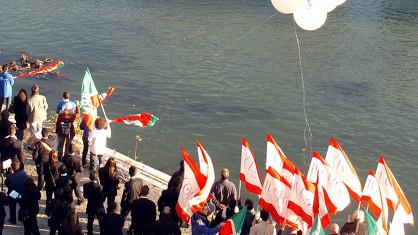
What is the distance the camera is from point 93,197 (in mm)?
11406

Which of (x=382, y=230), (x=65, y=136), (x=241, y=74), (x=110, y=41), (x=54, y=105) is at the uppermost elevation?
(x=110, y=41)

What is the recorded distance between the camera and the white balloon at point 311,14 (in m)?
12.7

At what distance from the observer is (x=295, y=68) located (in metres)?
27.7

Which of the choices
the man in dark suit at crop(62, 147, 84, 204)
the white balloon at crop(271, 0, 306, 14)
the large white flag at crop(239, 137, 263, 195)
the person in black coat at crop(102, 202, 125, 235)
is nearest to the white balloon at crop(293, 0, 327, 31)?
the white balloon at crop(271, 0, 306, 14)

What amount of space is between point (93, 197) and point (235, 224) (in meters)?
2.78

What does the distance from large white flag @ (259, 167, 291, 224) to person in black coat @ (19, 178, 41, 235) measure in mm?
4248

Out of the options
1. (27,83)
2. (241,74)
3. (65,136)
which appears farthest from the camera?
(241,74)

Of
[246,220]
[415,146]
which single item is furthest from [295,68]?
[246,220]

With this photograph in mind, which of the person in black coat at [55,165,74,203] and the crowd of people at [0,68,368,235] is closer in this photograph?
the crowd of people at [0,68,368,235]

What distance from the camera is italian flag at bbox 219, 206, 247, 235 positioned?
1065 centimetres

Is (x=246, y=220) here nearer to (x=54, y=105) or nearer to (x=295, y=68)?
(x=54, y=105)

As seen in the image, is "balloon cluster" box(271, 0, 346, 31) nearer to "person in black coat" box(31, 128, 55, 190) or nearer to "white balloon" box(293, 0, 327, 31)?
"white balloon" box(293, 0, 327, 31)

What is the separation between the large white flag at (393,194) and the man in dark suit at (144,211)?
4309mm

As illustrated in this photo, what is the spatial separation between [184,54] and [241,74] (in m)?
4.03
